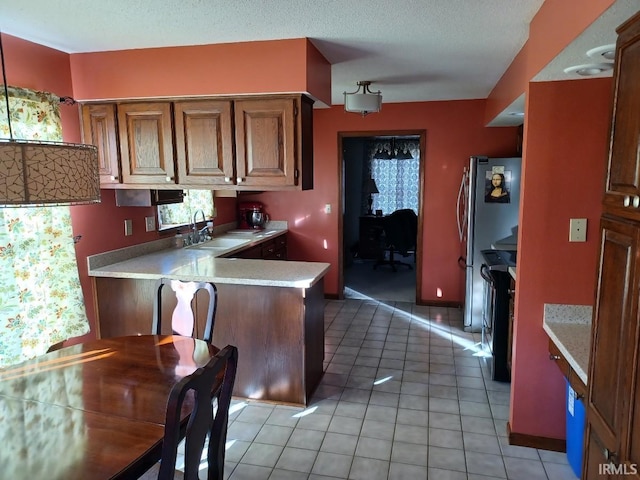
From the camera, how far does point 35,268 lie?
8.82 feet

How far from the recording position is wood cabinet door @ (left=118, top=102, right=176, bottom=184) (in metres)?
3.12

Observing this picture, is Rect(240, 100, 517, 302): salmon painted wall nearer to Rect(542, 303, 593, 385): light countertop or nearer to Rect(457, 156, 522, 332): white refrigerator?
Rect(457, 156, 522, 332): white refrigerator

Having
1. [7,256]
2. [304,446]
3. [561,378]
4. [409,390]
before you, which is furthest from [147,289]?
[561,378]

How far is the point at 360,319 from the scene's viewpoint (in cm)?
483

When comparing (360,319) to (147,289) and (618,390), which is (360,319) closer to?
(147,289)

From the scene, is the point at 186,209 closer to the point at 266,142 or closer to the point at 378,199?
the point at 266,142

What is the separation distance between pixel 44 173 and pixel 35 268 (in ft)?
5.01

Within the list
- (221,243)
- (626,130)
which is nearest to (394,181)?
(221,243)

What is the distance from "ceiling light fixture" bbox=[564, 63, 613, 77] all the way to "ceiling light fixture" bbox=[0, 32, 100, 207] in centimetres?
216

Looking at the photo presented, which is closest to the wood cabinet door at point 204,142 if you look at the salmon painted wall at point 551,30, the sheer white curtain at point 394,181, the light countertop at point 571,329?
the salmon painted wall at point 551,30

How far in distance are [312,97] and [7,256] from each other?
2.05 meters

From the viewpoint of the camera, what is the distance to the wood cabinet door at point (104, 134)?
3158mm

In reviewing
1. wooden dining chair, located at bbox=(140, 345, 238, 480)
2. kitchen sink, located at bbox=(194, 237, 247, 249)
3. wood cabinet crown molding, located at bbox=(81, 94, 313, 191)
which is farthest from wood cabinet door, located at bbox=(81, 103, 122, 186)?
wooden dining chair, located at bbox=(140, 345, 238, 480)

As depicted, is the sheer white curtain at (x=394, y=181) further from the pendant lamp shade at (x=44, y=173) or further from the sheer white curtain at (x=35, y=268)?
the pendant lamp shade at (x=44, y=173)
